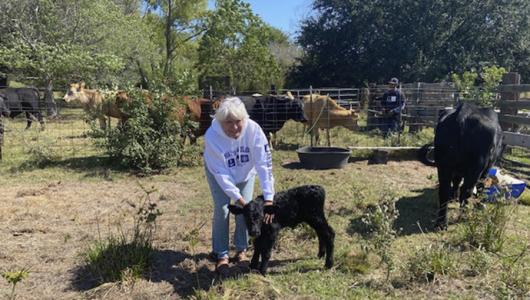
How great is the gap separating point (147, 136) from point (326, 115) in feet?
15.5

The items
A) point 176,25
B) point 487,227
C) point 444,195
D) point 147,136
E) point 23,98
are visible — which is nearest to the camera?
point 487,227

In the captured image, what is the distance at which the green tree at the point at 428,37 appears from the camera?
2494 centimetres

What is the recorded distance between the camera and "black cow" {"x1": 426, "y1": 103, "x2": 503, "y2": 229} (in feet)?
16.8

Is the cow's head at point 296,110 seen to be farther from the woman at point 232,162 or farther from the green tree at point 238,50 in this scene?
the green tree at point 238,50

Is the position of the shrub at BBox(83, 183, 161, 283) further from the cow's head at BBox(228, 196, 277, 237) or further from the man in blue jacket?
the man in blue jacket

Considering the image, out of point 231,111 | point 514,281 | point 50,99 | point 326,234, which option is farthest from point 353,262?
point 50,99

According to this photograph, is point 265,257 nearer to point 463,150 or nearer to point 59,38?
point 463,150

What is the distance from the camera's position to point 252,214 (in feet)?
12.7

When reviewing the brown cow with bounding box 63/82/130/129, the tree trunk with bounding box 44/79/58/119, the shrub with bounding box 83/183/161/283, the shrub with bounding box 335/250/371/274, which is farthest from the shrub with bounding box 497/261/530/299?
the tree trunk with bounding box 44/79/58/119

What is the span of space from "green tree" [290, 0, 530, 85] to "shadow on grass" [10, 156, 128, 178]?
65.0 feet

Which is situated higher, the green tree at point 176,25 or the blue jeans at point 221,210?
the green tree at point 176,25

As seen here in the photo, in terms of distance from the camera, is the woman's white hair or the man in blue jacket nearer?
the woman's white hair

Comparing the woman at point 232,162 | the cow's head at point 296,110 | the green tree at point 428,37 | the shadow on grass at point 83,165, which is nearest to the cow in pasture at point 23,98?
the shadow on grass at point 83,165

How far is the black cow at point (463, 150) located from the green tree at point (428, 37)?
20861 mm
